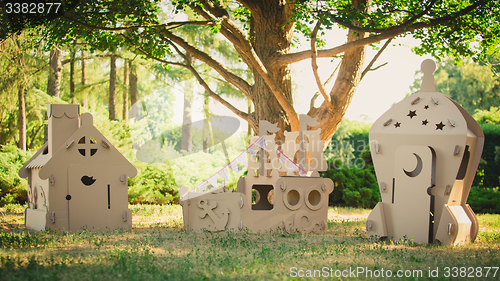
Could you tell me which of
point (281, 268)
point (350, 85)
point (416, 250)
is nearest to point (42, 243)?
point (281, 268)

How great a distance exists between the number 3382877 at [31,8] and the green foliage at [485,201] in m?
11.8

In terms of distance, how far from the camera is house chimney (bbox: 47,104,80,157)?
6.74 metres

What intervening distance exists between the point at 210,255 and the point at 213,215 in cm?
203

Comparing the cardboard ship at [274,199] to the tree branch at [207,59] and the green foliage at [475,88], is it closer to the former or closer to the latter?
the tree branch at [207,59]

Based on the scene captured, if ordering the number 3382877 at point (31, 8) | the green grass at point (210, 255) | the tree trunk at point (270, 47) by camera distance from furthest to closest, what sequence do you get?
the tree trunk at point (270, 47)
the number 3382877 at point (31, 8)
the green grass at point (210, 255)

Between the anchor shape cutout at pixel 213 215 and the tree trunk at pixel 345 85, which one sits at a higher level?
the tree trunk at pixel 345 85

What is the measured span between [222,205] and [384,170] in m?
2.66

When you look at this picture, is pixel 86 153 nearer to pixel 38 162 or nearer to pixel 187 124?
pixel 38 162

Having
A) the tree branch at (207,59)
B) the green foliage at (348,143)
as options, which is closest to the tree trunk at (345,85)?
the tree branch at (207,59)

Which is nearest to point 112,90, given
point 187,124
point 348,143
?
point 187,124

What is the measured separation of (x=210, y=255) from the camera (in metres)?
4.48

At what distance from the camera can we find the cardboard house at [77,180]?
6.43 m

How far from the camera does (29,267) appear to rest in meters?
3.66

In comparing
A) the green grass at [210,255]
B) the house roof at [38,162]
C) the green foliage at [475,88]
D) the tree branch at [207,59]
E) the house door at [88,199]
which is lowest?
the green grass at [210,255]
